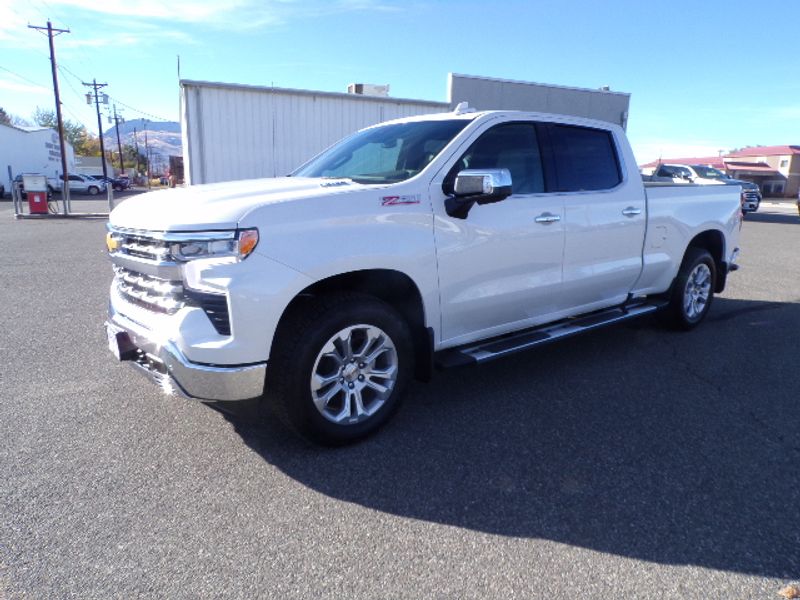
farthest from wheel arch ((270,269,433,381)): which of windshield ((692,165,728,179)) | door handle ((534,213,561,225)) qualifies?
windshield ((692,165,728,179))

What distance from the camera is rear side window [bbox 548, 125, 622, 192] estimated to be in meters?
4.48

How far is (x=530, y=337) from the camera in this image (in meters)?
4.21

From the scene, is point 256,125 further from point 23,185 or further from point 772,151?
point 772,151

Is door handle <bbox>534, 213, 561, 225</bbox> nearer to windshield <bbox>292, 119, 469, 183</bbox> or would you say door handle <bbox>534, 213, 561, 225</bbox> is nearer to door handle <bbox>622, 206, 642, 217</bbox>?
windshield <bbox>292, 119, 469, 183</bbox>

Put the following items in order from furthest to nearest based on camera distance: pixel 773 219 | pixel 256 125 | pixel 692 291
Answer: pixel 773 219 < pixel 256 125 < pixel 692 291

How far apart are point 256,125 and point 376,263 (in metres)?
11.3

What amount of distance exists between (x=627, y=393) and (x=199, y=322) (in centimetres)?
308

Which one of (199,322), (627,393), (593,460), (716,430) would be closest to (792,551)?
(593,460)

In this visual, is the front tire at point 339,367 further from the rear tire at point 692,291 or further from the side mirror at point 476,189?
the rear tire at point 692,291

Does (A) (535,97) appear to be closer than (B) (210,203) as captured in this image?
No

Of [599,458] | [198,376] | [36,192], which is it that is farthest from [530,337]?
[36,192]

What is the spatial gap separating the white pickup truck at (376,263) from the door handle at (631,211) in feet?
0.05

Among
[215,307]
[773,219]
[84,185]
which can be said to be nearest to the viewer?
[215,307]

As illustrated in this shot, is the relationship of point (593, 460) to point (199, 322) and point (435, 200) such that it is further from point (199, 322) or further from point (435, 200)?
point (199, 322)
